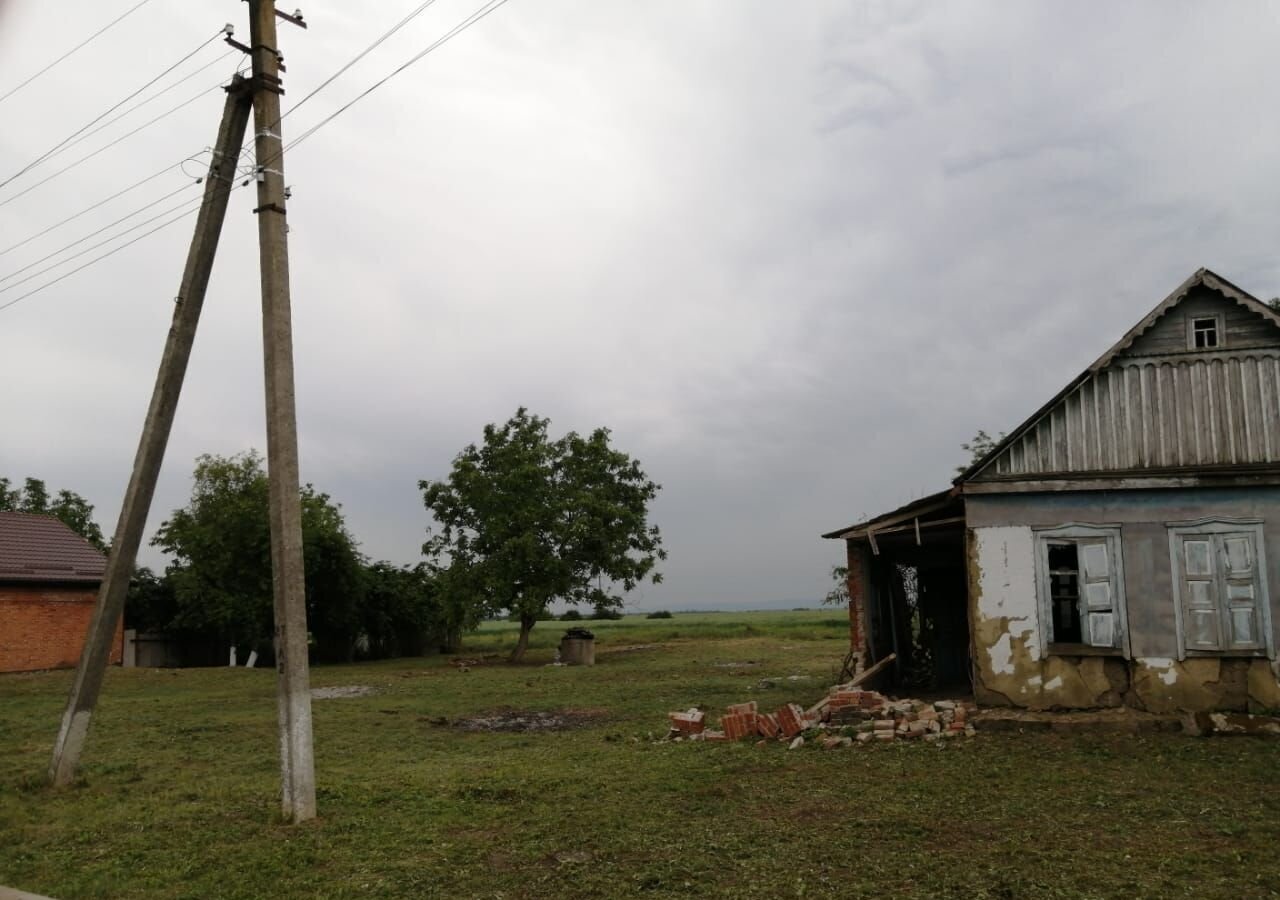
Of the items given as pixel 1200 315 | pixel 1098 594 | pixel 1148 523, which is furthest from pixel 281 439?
pixel 1200 315

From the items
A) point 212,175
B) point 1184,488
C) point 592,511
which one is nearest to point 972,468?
point 1184,488

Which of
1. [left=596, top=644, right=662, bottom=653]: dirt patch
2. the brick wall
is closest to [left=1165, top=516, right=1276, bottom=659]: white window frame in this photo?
the brick wall

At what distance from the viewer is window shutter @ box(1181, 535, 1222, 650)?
43.2 ft

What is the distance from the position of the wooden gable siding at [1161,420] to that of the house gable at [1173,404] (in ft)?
0.05

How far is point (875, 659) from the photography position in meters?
18.9

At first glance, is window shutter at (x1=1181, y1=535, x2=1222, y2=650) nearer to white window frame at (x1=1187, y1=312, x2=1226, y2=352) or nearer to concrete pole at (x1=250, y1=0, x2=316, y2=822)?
white window frame at (x1=1187, y1=312, x2=1226, y2=352)

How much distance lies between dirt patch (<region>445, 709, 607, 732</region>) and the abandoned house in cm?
660

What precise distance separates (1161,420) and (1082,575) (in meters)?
2.47

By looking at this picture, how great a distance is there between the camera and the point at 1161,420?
45.4 feet

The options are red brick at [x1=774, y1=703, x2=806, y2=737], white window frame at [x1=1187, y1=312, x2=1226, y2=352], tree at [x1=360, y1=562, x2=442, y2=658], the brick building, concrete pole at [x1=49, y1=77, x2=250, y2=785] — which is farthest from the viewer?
tree at [x1=360, y1=562, x2=442, y2=658]

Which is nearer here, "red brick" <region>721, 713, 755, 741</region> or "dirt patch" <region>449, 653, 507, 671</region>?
"red brick" <region>721, 713, 755, 741</region>

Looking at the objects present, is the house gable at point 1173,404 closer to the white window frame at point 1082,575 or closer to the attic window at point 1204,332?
the attic window at point 1204,332

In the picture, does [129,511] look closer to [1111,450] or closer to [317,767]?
[317,767]

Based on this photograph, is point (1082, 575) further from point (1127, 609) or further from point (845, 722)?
point (845, 722)
